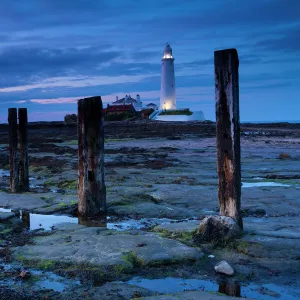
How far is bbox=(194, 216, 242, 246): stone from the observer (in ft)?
20.7

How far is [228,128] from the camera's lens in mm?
6668

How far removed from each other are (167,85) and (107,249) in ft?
261

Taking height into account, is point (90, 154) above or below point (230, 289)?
above

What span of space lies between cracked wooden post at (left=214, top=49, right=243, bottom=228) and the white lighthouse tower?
253ft

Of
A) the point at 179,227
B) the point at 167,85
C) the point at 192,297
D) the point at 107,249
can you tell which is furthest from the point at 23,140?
the point at 167,85

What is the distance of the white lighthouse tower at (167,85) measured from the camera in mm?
84250

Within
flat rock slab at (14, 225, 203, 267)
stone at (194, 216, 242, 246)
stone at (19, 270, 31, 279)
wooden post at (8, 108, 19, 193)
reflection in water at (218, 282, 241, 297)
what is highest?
wooden post at (8, 108, 19, 193)

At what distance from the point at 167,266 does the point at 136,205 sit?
3899 millimetres

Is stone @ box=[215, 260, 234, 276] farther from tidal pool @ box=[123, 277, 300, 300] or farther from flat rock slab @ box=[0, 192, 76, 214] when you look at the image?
flat rock slab @ box=[0, 192, 76, 214]

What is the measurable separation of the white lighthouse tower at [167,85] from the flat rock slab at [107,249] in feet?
255

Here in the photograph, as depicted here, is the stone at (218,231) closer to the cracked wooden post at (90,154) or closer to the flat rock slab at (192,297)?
the flat rock slab at (192,297)

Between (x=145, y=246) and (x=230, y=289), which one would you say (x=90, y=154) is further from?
(x=230, y=289)

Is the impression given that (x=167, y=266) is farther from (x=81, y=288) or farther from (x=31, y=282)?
(x=31, y=282)

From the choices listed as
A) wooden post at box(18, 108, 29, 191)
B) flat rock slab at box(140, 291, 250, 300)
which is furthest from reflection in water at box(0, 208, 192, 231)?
flat rock slab at box(140, 291, 250, 300)
